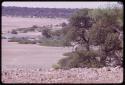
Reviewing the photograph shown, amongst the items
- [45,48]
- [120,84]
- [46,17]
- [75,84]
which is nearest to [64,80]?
[75,84]

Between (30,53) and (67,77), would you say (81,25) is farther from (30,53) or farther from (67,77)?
(67,77)

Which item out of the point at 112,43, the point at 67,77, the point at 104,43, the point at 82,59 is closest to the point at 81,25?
the point at 82,59

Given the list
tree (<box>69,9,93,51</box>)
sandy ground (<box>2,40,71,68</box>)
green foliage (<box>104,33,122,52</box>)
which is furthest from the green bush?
sandy ground (<box>2,40,71,68</box>)

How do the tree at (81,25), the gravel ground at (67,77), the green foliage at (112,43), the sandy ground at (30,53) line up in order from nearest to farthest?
1. the gravel ground at (67,77)
2. the green foliage at (112,43)
3. the tree at (81,25)
4. the sandy ground at (30,53)

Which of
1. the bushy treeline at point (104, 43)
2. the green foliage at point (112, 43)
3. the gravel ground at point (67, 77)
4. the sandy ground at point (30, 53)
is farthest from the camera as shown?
the sandy ground at point (30, 53)

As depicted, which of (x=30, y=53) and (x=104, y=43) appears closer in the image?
(x=104, y=43)

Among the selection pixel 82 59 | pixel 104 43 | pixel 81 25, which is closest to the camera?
pixel 104 43

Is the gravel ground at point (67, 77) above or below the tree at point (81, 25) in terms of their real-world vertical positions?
above

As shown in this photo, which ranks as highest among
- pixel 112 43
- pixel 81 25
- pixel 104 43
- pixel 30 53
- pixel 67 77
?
pixel 67 77

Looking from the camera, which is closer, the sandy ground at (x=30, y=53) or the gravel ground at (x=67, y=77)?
the gravel ground at (x=67, y=77)

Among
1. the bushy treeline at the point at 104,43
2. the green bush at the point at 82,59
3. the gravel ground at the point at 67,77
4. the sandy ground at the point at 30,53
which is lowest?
the sandy ground at the point at 30,53

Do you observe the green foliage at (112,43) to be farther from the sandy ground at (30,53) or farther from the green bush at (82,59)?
the sandy ground at (30,53)

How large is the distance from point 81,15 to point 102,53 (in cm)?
506

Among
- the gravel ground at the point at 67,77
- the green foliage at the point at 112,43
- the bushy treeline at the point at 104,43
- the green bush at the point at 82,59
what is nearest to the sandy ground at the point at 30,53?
the bushy treeline at the point at 104,43
